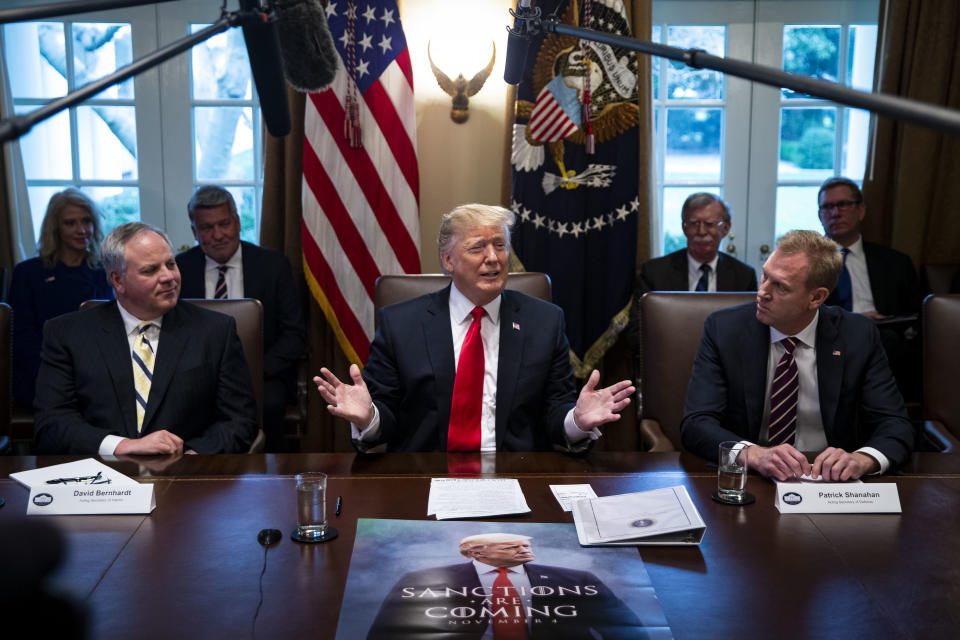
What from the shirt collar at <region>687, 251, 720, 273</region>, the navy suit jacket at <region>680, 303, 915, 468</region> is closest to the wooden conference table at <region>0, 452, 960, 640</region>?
the navy suit jacket at <region>680, 303, 915, 468</region>

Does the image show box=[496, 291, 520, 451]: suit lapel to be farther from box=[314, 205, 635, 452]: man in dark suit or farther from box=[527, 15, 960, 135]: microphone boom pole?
box=[527, 15, 960, 135]: microphone boom pole

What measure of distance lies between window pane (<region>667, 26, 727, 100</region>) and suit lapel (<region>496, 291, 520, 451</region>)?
2230 mm

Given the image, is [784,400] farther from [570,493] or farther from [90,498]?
[90,498]

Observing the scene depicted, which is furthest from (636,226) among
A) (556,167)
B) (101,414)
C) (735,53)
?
(101,414)

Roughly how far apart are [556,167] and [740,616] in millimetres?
2804

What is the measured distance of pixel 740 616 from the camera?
1.12 metres

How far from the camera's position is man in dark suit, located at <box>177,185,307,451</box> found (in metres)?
3.45

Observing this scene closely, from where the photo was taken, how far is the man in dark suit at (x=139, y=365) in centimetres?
224

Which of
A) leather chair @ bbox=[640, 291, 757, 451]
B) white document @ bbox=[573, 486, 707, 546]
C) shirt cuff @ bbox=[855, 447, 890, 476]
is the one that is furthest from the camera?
leather chair @ bbox=[640, 291, 757, 451]

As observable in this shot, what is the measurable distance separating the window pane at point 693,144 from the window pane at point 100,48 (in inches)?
108

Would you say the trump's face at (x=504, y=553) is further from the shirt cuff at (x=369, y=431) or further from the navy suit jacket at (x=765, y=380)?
the navy suit jacket at (x=765, y=380)

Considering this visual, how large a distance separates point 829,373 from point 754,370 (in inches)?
7.7

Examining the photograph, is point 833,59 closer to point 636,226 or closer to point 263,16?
point 636,226

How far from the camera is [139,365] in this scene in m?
2.29
